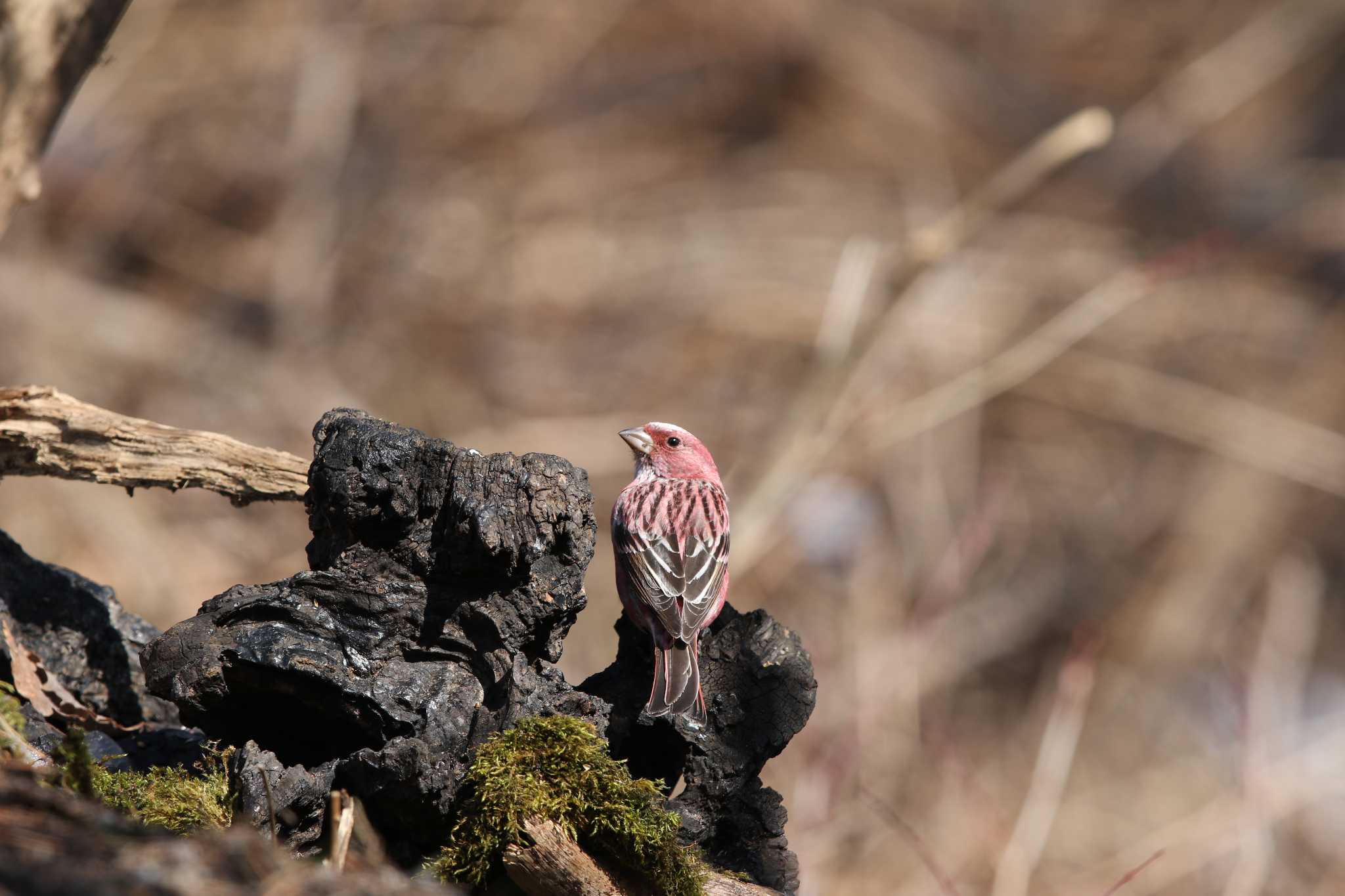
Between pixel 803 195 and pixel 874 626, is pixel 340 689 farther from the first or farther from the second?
pixel 803 195

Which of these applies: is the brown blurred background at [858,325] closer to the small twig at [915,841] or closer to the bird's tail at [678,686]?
the small twig at [915,841]

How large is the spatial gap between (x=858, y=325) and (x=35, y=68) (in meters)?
3.88

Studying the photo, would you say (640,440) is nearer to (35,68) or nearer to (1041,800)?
(1041,800)

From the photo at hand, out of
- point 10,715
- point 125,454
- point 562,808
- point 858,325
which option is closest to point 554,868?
point 562,808

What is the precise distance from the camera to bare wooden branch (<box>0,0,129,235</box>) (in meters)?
2.64

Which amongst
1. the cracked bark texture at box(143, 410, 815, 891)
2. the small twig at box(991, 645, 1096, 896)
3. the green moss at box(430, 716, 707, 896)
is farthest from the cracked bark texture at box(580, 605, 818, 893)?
the small twig at box(991, 645, 1096, 896)

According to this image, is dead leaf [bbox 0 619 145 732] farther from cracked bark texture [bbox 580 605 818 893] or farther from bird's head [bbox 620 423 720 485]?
bird's head [bbox 620 423 720 485]

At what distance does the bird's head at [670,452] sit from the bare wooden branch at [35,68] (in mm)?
2276

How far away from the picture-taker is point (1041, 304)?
9.88 meters

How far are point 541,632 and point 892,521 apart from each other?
269 inches

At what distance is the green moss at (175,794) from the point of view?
7.20ft

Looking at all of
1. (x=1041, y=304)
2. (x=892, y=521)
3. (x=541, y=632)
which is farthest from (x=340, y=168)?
(x=541, y=632)

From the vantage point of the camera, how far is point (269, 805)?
1964mm

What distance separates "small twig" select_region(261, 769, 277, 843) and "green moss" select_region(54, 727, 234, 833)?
12 cm
